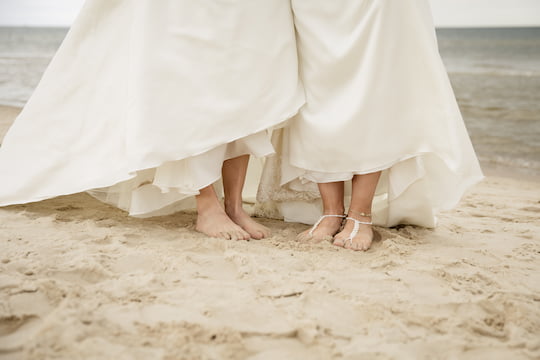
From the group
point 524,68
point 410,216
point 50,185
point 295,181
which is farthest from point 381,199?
point 524,68

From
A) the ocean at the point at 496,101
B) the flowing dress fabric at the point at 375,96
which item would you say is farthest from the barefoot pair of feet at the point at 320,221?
the ocean at the point at 496,101

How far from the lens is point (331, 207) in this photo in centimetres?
207

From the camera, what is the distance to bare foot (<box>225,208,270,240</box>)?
6.45 feet

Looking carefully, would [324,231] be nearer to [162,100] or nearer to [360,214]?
[360,214]

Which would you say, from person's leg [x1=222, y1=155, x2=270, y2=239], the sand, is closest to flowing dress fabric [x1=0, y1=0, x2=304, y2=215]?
person's leg [x1=222, y1=155, x2=270, y2=239]

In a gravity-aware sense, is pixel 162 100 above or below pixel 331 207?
above

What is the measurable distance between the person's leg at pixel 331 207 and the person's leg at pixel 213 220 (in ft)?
0.89

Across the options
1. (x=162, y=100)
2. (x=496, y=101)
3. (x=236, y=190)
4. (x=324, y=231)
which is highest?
(x=162, y=100)

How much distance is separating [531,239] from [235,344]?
1.51 m

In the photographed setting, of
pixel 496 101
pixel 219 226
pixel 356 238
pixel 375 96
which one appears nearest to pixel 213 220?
pixel 219 226

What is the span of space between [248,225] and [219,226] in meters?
0.15

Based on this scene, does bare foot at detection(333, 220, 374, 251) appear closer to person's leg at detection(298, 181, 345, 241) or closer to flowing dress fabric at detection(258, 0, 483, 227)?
person's leg at detection(298, 181, 345, 241)

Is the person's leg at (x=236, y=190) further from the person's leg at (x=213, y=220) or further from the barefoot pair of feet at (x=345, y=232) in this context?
the barefoot pair of feet at (x=345, y=232)

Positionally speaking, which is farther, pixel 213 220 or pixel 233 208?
pixel 233 208
